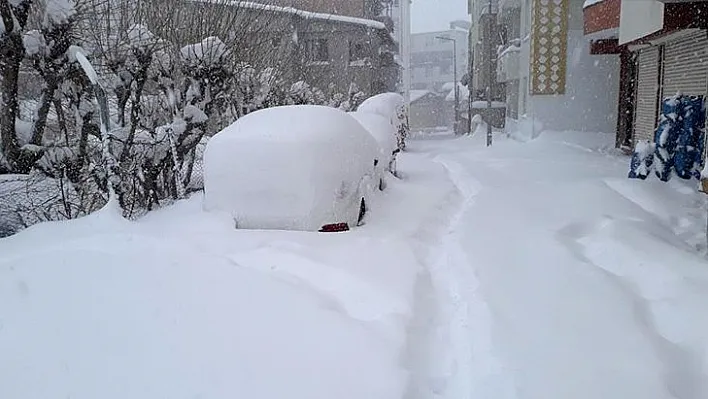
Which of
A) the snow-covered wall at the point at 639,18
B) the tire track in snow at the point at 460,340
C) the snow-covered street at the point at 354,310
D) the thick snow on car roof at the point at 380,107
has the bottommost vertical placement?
the tire track in snow at the point at 460,340

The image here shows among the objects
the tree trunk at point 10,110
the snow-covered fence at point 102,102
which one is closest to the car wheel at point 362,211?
the snow-covered fence at point 102,102

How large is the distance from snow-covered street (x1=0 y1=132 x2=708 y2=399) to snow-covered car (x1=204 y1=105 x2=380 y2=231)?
0.77 feet

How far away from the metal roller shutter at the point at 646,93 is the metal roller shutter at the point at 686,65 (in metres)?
0.66

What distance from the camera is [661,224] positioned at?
6922 millimetres

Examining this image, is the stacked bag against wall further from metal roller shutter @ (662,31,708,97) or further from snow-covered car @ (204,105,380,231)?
snow-covered car @ (204,105,380,231)

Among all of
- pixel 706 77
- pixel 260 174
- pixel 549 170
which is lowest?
pixel 549 170

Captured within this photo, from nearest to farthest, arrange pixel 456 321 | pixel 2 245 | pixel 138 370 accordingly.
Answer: pixel 138 370, pixel 456 321, pixel 2 245

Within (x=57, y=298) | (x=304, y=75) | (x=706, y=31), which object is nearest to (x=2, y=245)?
(x=57, y=298)

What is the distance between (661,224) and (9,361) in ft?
21.5

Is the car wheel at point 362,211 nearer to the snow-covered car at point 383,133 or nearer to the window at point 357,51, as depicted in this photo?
the snow-covered car at point 383,133

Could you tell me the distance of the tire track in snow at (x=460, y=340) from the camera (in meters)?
3.32

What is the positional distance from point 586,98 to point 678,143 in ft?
28.2

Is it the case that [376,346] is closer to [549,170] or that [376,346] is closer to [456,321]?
[456,321]

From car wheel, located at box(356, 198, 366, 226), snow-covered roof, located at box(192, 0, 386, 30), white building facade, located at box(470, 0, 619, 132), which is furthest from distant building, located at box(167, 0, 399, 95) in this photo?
white building facade, located at box(470, 0, 619, 132)
